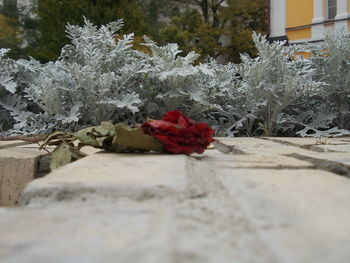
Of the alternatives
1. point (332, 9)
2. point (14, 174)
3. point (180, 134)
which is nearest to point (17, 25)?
point (332, 9)

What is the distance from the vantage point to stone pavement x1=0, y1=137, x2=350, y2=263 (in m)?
0.59

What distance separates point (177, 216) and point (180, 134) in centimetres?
79

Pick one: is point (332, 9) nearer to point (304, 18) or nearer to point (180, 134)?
point (304, 18)

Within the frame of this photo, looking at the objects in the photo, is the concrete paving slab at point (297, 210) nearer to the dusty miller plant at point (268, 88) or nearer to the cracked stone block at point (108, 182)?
the cracked stone block at point (108, 182)

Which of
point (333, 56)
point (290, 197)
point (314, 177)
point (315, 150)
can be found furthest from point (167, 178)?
point (333, 56)

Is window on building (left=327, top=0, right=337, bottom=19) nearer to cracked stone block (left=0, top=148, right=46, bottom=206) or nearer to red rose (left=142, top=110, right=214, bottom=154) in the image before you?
red rose (left=142, top=110, right=214, bottom=154)

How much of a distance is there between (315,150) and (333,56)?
4.84 feet

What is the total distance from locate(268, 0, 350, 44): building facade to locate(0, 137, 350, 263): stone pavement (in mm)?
11235

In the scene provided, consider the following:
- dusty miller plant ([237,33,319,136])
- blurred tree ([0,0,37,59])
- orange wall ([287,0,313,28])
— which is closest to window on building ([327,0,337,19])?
orange wall ([287,0,313,28])

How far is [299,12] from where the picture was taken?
12.9 m

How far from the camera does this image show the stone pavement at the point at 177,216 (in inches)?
23.2

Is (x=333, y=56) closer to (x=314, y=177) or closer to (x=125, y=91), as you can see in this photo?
(x=125, y=91)

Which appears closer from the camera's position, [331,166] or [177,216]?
[177,216]

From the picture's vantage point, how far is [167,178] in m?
1.01
